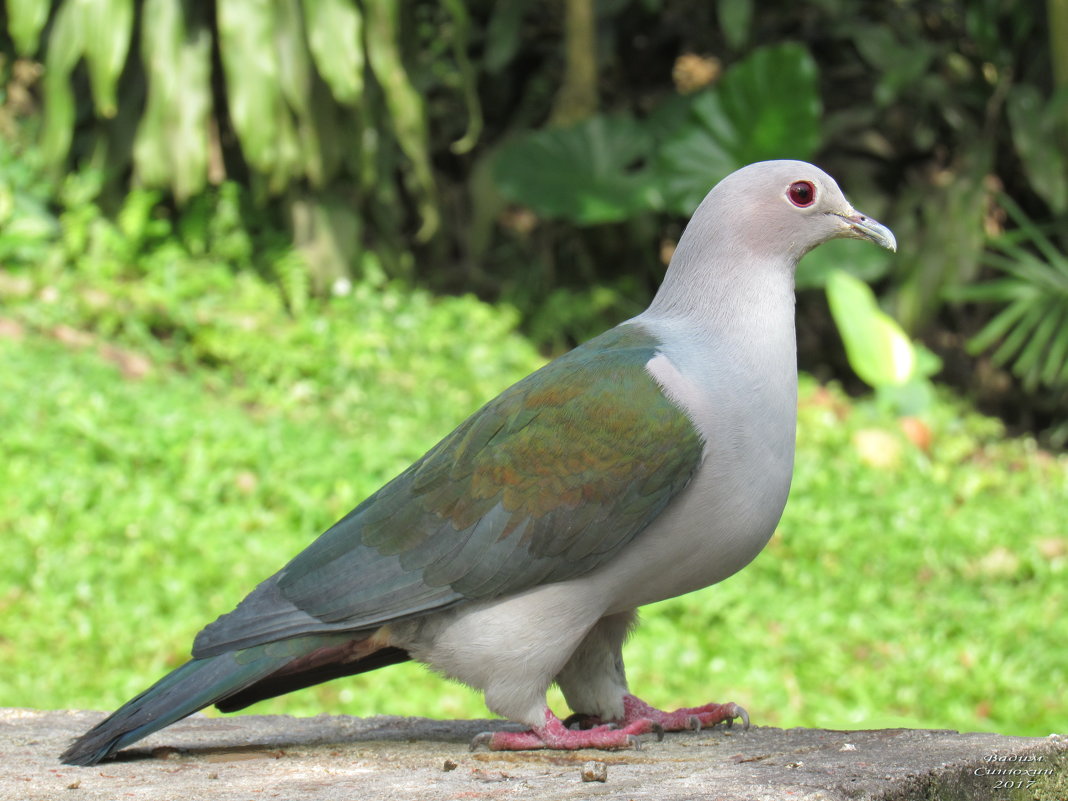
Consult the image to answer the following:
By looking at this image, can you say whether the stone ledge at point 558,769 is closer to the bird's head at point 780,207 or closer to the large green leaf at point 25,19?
the bird's head at point 780,207

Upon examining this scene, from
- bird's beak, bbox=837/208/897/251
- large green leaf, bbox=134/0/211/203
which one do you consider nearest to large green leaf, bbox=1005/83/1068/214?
large green leaf, bbox=134/0/211/203

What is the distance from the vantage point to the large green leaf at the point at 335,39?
24.3ft

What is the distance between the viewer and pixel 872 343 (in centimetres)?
752

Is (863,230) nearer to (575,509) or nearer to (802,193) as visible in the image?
(802,193)

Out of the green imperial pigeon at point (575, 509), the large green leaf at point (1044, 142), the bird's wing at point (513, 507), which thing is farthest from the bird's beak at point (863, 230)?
the large green leaf at point (1044, 142)

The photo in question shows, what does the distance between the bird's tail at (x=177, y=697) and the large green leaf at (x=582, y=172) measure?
5781mm

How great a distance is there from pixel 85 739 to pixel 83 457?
3.40 m

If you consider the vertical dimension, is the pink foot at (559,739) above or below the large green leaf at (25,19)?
below

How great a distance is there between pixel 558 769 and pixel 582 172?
6.33 meters

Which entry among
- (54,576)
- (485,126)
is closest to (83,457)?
(54,576)

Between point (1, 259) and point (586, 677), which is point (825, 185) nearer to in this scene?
point (586, 677)

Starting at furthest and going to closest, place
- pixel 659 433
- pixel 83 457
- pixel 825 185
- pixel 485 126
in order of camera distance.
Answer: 1. pixel 485 126
2. pixel 83 457
3. pixel 825 185
4. pixel 659 433

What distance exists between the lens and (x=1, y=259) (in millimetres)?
7477

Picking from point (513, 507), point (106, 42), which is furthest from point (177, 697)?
point (106, 42)
